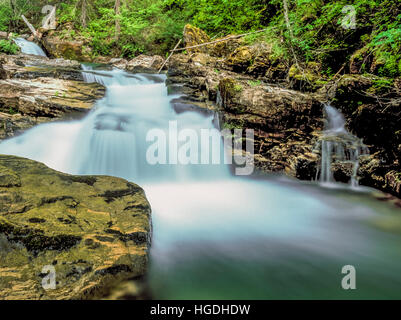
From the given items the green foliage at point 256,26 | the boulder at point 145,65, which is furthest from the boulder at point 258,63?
the boulder at point 145,65

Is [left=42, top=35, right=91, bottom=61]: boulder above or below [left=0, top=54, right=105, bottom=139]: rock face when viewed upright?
above

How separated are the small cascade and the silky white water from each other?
1.24ft

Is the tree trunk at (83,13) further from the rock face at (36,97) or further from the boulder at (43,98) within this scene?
the boulder at (43,98)

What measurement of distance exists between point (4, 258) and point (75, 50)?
15.0 m

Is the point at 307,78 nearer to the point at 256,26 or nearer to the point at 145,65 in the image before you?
the point at 256,26

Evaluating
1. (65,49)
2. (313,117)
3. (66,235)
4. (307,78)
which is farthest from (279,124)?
(65,49)

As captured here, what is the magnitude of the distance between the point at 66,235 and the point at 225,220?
2279 millimetres

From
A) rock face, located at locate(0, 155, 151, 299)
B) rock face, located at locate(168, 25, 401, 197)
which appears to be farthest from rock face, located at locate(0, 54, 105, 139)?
rock face, located at locate(168, 25, 401, 197)

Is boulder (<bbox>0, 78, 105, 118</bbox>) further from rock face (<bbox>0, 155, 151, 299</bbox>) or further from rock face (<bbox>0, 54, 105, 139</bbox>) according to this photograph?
rock face (<bbox>0, 155, 151, 299</bbox>)

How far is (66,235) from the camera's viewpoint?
80.9 inches

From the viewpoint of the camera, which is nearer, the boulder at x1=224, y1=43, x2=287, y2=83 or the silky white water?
the silky white water

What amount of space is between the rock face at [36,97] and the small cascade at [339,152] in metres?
6.13

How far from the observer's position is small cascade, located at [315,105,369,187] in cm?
462
